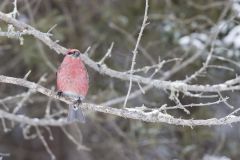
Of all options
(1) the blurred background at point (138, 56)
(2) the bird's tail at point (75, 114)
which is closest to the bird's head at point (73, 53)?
(2) the bird's tail at point (75, 114)

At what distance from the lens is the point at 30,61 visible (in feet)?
21.9

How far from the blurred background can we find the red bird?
2002 millimetres

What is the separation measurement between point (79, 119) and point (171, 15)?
2.71 m

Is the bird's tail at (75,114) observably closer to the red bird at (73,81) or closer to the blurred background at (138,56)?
the red bird at (73,81)

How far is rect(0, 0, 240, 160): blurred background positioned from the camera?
6633 millimetres

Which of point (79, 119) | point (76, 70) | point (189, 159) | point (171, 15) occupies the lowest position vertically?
point (79, 119)

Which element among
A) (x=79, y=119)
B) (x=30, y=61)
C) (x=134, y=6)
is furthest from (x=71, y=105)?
(x=134, y=6)

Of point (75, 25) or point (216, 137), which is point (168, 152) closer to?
point (216, 137)

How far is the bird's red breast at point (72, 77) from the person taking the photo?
4.24 m

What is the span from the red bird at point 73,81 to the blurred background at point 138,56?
2.00 m

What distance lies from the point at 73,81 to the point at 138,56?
2592 millimetres

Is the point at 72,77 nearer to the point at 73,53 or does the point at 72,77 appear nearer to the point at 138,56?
the point at 73,53

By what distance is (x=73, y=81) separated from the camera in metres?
4.29

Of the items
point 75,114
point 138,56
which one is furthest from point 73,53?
point 138,56
